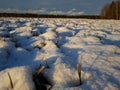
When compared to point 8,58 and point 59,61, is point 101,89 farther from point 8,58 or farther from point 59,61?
point 8,58

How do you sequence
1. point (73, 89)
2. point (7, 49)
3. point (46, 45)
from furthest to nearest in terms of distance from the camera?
A: point (46, 45)
point (7, 49)
point (73, 89)

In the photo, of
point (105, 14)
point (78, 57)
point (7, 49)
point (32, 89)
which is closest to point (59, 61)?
point (78, 57)

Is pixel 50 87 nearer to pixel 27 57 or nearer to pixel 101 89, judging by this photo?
pixel 101 89

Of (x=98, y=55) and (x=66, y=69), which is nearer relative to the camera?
(x=66, y=69)

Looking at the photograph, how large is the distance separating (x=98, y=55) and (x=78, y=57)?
23 cm

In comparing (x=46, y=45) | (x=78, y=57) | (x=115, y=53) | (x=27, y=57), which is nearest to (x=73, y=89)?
(x=78, y=57)

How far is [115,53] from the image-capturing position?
8.85 feet

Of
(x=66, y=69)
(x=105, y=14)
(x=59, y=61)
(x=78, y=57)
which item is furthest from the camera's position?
(x=105, y=14)

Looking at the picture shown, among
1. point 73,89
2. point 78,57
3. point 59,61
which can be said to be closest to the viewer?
point 73,89

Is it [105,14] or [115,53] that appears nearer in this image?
[115,53]

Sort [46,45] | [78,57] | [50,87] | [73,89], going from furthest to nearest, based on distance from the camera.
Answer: [46,45] → [78,57] → [50,87] → [73,89]

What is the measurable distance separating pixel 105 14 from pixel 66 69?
32632 mm

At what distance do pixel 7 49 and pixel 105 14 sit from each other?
31.9 meters

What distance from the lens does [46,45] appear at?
3.05m
